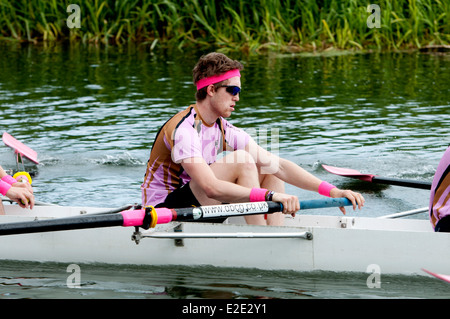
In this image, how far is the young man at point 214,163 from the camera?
21.4 ft

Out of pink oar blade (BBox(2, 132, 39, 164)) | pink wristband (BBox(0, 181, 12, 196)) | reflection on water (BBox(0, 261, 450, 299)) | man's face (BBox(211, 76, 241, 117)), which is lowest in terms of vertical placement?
reflection on water (BBox(0, 261, 450, 299))

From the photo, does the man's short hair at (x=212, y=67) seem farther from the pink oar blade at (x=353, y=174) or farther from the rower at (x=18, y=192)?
the pink oar blade at (x=353, y=174)

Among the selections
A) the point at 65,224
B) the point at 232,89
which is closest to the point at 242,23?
the point at 232,89

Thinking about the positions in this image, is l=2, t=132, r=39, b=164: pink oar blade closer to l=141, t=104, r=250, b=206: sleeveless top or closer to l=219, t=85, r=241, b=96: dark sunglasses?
l=141, t=104, r=250, b=206: sleeveless top

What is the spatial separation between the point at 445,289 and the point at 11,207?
3.89m

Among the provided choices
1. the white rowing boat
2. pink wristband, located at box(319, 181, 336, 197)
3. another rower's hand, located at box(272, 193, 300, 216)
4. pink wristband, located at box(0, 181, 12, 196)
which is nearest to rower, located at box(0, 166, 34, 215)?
pink wristband, located at box(0, 181, 12, 196)

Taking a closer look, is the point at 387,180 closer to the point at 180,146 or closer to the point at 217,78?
the point at 217,78

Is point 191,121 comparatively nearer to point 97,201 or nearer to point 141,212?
point 141,212

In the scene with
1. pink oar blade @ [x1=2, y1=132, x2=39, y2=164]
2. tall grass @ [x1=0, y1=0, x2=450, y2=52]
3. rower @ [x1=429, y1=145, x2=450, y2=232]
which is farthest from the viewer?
tall grass @ [x1=0, y1=0, x2=450, y2=52]

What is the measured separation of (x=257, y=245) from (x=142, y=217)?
40.0 inches

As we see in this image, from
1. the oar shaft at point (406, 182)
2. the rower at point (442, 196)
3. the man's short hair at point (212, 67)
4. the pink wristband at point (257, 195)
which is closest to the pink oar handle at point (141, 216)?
the pink wristband at point (257, 195)

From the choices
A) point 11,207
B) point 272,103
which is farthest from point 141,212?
point 272,103

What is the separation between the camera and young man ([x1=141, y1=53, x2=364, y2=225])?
21.4 feet

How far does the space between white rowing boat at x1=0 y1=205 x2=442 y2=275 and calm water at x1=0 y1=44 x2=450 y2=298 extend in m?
0.10
